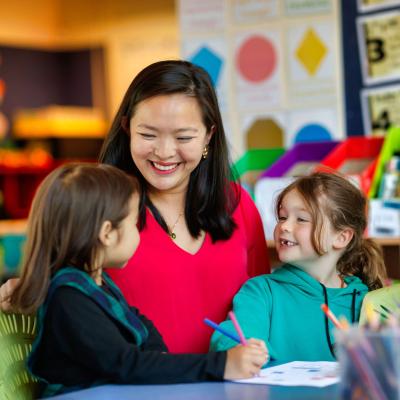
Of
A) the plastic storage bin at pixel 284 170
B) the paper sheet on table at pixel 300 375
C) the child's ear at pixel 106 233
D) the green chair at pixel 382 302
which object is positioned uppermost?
the plastic storage bin at pixel 284 170

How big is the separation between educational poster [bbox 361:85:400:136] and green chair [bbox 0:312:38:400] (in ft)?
9.20

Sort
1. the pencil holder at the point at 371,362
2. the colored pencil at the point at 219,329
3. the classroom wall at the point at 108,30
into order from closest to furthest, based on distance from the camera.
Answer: the pencil holder at the point at 371,362 < the colored pencil at the point at 219,329 < the classroom wall at the point at 108,30

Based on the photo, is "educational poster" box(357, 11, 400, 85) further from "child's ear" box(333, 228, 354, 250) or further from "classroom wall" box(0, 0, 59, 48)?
"classroom wall" box(0, 0, 59, 48)

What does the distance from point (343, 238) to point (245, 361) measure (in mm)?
596

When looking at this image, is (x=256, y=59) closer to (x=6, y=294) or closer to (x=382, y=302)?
(x=382, y=302)

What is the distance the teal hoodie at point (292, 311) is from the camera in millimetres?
1771

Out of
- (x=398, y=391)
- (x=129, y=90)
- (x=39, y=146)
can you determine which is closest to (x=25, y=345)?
(x=129, y=90)

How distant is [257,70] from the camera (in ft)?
14.7

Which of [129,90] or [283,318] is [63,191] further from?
[283,318]

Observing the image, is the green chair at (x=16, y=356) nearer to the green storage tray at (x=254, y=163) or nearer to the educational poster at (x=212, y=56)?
the green storage tray at (x=254, y=163)

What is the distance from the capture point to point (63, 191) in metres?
1.43

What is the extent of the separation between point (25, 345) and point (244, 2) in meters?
3.22

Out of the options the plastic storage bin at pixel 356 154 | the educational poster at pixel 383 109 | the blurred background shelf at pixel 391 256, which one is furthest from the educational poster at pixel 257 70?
the blurred background shelf at pixel 391 256

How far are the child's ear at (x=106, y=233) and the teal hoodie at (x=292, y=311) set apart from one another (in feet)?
1.30
